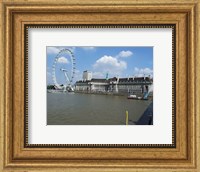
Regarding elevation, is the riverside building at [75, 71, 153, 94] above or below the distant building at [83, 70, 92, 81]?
below

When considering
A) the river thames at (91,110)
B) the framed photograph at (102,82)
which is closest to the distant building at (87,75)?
the framed photograph at (102,82)

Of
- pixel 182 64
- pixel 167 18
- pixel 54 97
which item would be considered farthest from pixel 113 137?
pixel 167 18

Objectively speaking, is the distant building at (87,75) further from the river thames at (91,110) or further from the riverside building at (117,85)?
the river thames at (91,110)

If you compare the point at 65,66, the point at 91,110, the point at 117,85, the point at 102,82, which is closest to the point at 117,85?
the point at 117,85

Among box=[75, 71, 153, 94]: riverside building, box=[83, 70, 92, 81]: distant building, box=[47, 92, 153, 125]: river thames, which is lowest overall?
box=[47, 92, 153, 125]: river thames

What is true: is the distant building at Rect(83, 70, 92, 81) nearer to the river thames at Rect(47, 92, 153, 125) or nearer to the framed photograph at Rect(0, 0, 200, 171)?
the framed photograph at Rect(0, 0, 200, 171)

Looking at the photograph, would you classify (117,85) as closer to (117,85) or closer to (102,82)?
(117,85)

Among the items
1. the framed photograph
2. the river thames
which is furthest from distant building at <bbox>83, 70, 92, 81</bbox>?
the river thames
